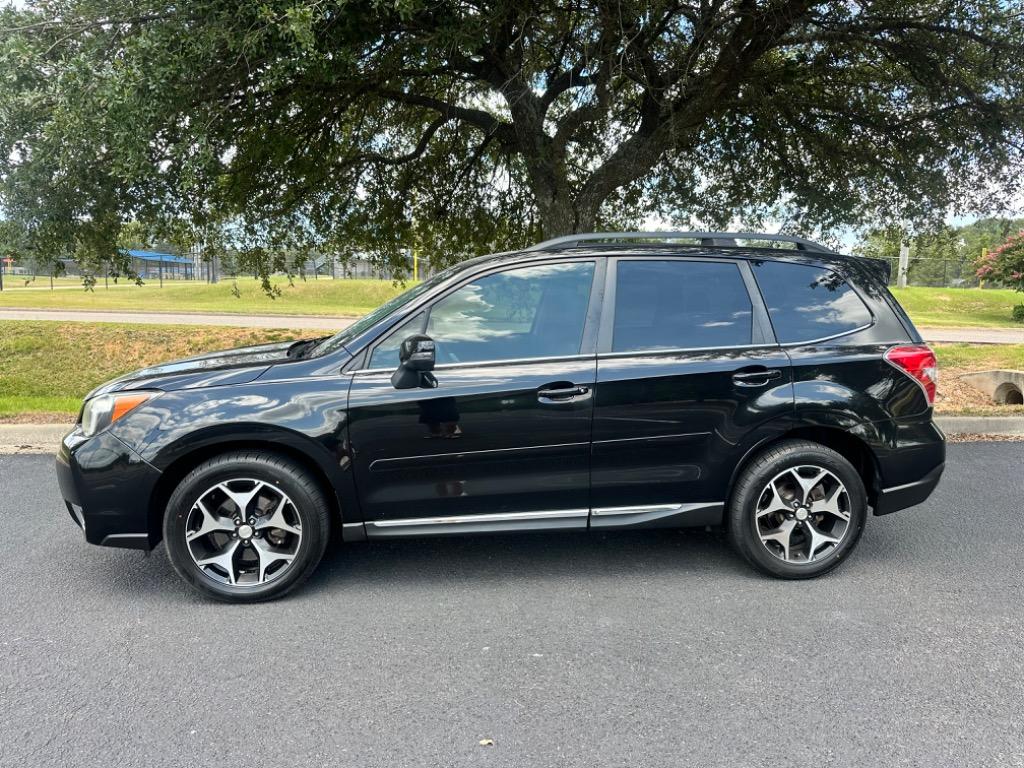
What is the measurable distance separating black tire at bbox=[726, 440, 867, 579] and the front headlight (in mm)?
3118

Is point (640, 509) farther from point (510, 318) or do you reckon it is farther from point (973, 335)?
point (973, 335)

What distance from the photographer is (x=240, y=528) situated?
11.6ft

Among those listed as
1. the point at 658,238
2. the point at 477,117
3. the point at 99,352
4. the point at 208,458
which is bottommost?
A: the point at 208,458

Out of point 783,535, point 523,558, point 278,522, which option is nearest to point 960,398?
point 783,535

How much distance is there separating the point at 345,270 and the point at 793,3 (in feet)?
25.8

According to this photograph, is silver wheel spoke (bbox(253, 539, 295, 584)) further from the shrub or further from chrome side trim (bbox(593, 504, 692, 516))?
the shrub

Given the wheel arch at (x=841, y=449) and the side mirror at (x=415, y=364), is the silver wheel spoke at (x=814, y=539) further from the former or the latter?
the side mirror at (x=415, y=364)

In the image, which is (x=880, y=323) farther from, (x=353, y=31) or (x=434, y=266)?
(x=434, y=266)

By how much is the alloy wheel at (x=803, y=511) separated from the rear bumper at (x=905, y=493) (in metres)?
0.29

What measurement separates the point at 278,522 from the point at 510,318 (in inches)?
62.5

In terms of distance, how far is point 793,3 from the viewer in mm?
7598

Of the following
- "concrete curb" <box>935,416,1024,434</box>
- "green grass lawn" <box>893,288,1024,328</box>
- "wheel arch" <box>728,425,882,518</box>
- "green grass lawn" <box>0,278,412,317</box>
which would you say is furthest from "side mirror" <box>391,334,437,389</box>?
"green grass lawn" <box>893,288,1024,328</box>

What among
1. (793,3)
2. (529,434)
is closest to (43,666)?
(529,434)

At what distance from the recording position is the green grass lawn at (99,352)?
11438 millimetres
